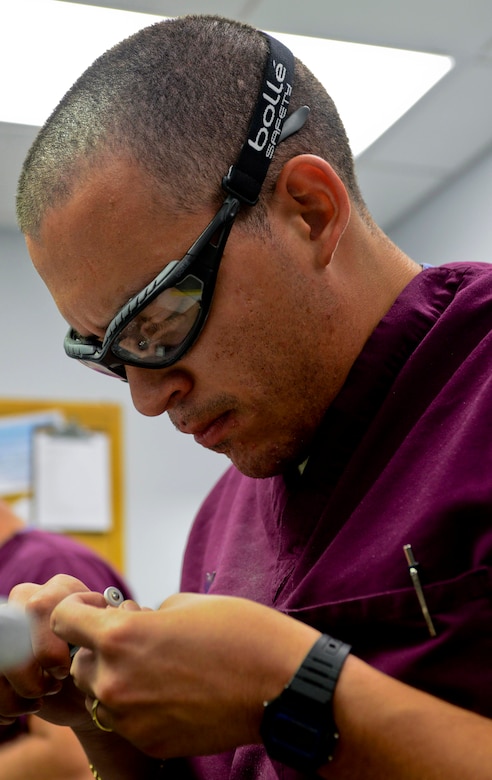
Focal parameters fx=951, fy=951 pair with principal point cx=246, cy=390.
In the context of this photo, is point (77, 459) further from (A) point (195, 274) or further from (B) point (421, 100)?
(A) point (195, 274)

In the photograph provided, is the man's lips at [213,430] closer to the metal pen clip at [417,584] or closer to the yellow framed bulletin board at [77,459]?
the metal pen clip at [417,584]

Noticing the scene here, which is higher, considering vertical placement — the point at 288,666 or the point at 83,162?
the point at 83,162

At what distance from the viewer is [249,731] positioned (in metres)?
0.73

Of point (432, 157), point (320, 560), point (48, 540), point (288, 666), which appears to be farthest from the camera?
point (432, 157)

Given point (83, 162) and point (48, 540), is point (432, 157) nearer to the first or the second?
point (48, 540)

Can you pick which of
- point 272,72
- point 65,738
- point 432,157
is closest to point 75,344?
point 272,72

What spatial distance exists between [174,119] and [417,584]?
21.5 inches

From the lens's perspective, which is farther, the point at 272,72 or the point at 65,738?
the point at 65,738

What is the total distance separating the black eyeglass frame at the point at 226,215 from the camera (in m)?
0.96

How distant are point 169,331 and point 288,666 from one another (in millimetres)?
401

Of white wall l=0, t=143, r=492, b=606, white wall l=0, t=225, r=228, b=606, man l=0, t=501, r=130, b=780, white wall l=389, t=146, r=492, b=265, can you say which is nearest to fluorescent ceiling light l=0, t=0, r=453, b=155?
white wall l=389, t=146, r=492, b=265

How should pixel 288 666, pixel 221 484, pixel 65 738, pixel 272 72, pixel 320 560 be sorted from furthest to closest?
pixel 65 738 → pixel 221 484 → pixel 272 72 → pixel 320 560 → pixel 288 666

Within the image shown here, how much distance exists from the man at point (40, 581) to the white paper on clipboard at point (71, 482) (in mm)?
1847

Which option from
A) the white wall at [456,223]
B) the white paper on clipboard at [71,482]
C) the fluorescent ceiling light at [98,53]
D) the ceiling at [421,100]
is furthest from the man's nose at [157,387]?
the white paper on clipboard at [71,482]
